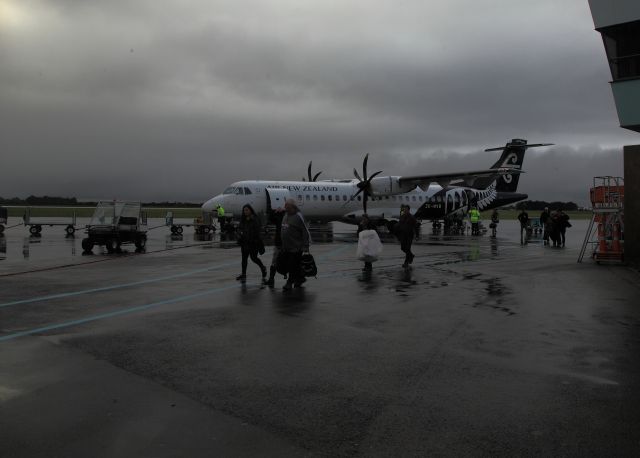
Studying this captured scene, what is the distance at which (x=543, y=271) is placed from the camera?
46.3 ft

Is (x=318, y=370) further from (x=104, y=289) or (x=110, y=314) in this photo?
(x=104, y=289)

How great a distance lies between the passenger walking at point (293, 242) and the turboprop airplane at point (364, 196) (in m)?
20.5

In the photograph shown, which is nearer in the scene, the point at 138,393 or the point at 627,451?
the point at 627,451

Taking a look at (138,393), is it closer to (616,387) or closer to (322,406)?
(322,406)

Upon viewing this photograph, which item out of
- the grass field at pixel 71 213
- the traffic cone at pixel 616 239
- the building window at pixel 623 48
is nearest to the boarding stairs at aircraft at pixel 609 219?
the traffic cone at pixel 616 239

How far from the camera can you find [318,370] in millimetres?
5352

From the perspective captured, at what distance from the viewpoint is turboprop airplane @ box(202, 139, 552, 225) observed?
32.5m

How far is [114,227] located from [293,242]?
11.0m

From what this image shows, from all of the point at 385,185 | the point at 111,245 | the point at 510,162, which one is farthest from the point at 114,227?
the point at 510,162

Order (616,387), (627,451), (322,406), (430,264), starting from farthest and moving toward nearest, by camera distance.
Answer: (430,264), (616,387), (322,406), (627,451)

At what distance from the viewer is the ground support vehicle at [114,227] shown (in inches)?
757

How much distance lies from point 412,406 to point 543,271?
1099cm

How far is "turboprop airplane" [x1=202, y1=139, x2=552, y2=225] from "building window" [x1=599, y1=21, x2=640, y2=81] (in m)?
14.8

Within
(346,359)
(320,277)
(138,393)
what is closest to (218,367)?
(138,393)
